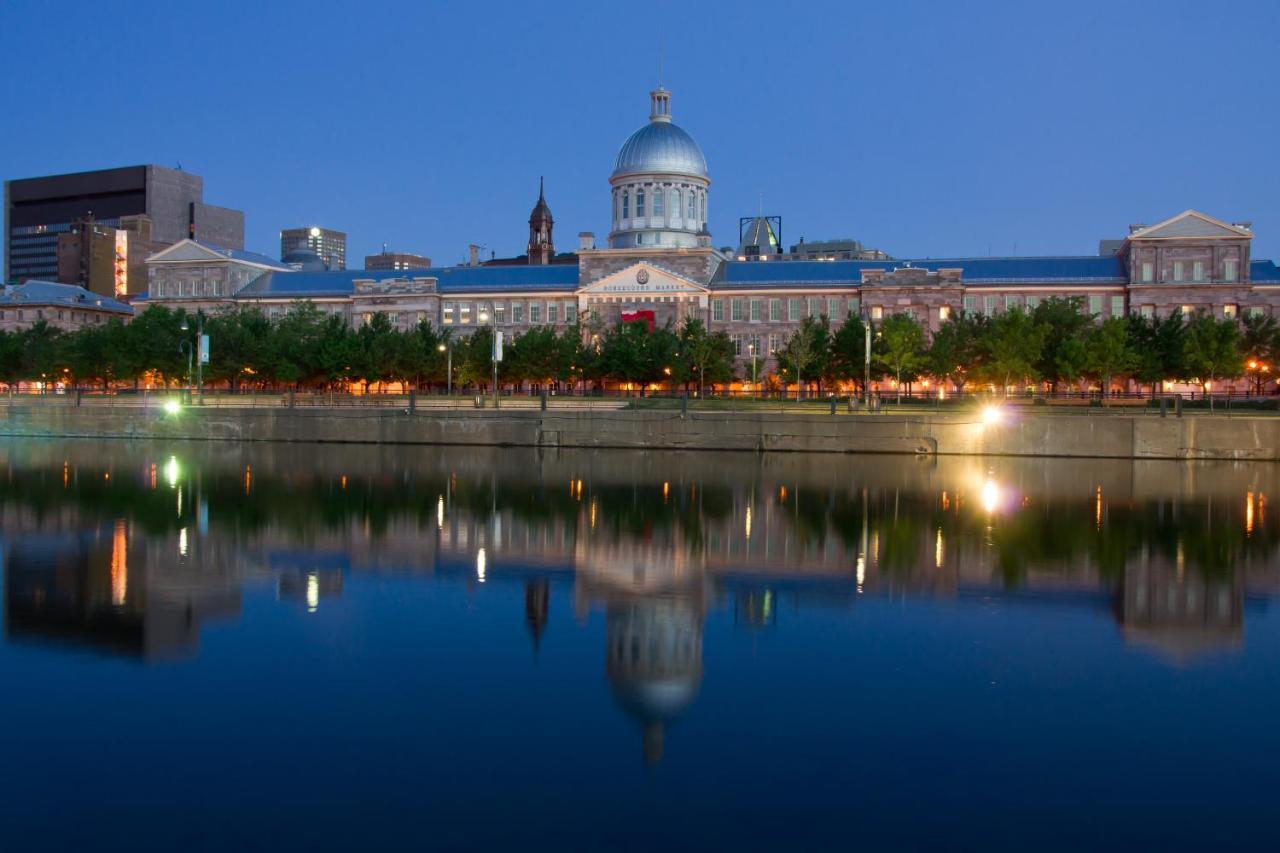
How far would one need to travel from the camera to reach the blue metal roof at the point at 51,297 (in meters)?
118

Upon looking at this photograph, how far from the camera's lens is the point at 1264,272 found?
299 feet

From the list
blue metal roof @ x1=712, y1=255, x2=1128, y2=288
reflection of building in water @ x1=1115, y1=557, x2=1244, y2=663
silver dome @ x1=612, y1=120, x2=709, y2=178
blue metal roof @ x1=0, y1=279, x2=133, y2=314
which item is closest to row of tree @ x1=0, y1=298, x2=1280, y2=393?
blue metal roof @ x1=712, y1=255, x2=1128, y2=288

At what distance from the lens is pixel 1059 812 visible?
9977mm

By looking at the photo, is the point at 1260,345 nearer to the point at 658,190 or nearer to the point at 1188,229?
the point at 1188,229

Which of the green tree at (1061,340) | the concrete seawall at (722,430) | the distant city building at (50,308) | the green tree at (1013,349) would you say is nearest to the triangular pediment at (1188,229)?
the green tree at (1061,340)

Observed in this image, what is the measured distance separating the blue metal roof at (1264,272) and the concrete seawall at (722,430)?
153 feet

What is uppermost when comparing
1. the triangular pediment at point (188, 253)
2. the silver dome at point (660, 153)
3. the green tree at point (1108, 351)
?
the silver dome at point (660, 153)

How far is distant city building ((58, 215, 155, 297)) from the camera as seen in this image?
191625 millimetres

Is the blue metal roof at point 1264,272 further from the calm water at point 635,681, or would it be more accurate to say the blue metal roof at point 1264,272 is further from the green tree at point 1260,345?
the calm water at point 635,681

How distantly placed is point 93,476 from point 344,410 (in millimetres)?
19329

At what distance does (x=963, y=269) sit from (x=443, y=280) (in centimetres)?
4569

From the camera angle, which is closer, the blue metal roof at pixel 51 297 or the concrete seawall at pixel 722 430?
the concrete seawall at pixel 722 430

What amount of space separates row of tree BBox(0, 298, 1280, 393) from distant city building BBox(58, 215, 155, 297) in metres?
107

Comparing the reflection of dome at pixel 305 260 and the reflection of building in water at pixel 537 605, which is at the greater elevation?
the reflection of dome at pixel 305 260
